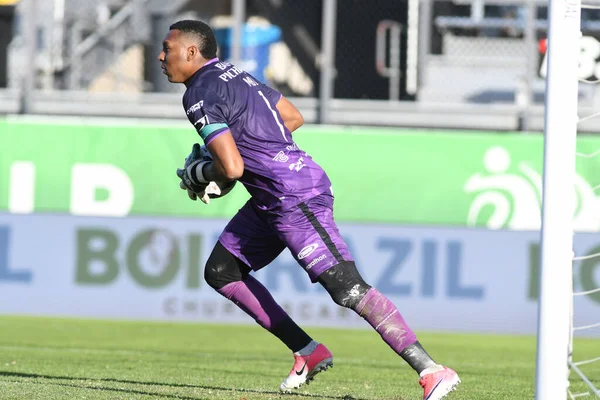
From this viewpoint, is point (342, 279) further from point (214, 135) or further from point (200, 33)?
point (200, 33)

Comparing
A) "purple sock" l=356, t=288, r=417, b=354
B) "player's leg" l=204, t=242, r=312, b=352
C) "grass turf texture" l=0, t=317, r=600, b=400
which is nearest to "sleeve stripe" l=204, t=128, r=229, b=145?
"player's leg" l=204, t=242, r=312, b=352

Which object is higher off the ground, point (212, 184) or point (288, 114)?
point (288, 114)

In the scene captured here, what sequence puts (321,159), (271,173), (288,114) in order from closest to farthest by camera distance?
(271,173), (288,114), (321,159)

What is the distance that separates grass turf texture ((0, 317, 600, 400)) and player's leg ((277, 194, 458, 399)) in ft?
2.42

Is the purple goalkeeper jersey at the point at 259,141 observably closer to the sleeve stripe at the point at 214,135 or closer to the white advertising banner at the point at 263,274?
the sleeve stripe at the point at 214,135

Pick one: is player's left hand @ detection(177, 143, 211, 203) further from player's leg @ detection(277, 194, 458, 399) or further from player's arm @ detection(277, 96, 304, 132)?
player's arm @ detection(277, 96, 304, 132)

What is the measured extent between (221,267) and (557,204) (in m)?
2.25

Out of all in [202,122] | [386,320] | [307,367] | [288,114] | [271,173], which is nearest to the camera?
[202,122]

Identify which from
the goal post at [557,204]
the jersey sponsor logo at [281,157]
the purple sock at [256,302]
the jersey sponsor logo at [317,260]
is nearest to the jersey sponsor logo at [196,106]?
the jersey sponsor logo at [281,157]

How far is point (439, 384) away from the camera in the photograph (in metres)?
5.70

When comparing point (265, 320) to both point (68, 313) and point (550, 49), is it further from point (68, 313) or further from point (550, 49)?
point (68, 313)

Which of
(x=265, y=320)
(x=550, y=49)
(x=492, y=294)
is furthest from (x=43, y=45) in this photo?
(x=550, y=49)

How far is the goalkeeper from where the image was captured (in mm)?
5766

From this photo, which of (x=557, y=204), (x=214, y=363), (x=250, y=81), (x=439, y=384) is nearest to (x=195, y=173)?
(x=250, y=81)
